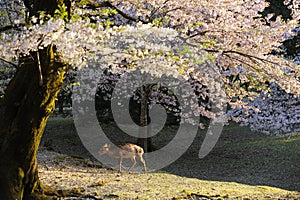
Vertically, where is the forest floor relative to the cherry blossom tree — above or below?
below

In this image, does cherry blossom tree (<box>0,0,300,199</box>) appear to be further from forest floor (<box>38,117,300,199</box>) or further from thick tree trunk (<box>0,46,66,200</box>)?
forest floor (<box>38,117,300,199</box>)

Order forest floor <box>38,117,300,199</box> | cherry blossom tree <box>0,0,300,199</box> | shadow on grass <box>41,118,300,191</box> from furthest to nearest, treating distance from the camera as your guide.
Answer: shadow on grass <box>41,118,300,191</box> < forest floor <box>38,117,300,199</box> < cherry blossom tree <box>0,0,300,199</box>

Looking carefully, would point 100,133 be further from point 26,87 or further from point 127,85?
point 26,87

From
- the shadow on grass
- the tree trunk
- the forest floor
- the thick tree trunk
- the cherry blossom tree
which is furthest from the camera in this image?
the tree trunk

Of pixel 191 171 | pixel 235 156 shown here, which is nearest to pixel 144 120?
pixel 191 171

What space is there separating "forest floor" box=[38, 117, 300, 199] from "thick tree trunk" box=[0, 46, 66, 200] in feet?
4.11

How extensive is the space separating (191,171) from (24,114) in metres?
8.08

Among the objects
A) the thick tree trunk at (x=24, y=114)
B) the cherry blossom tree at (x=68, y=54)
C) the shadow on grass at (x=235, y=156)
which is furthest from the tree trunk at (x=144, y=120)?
the thick tree trunk at (x=24, y=114)

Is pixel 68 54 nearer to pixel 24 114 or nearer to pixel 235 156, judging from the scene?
pixel 24 114

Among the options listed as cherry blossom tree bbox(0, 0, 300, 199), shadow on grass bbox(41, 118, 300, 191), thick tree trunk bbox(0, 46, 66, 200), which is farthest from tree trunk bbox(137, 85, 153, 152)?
thick tree trunk bbox(0, 46, 66, 200)

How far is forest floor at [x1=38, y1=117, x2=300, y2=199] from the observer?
7906 mm

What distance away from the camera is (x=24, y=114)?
5.99 metres

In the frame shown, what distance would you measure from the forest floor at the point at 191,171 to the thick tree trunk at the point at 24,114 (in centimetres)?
125

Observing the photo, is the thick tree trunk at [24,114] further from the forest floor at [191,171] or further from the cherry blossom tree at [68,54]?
the forest floor at [191,171]
